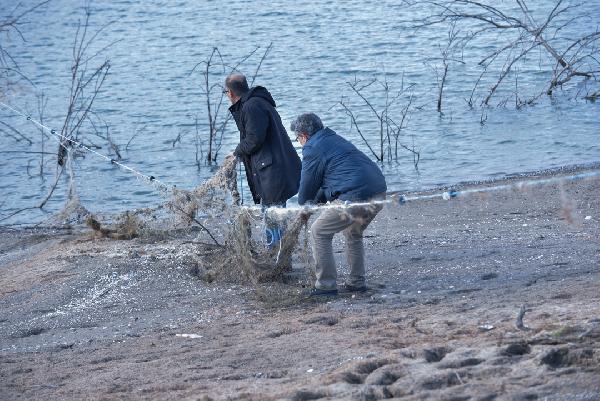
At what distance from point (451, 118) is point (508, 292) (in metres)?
11.2

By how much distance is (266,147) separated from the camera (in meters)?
8.68

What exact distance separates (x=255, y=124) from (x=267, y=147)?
0.88 ft

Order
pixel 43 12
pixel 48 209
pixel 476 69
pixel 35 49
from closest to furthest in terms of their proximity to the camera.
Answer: pixel 48 209 < pixel 476 69 < pixel 35 49 < pixel 43 12

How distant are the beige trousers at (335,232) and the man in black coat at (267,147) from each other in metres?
0.58

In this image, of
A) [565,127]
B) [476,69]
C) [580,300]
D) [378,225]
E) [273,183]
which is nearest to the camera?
[580,300]

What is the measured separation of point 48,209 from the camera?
14867 millimetres

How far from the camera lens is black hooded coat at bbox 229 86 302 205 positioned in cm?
853

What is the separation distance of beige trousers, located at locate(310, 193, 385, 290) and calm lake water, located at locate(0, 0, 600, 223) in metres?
6.58

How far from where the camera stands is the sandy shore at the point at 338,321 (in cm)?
539

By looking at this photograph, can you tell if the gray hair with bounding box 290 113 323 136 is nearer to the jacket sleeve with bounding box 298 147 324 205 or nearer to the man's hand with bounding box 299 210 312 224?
the jacket sleeve with bounding box 298 147 324 205

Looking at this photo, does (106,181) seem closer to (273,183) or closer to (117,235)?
(117,235)

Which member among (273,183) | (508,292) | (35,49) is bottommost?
(508,292)

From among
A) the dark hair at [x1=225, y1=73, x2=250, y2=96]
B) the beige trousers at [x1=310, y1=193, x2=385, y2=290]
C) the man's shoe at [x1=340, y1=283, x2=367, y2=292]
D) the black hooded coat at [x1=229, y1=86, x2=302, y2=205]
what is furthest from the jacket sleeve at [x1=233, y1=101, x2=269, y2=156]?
the man's shoe at [x1=340, y1=283, x2=367, y2=292]

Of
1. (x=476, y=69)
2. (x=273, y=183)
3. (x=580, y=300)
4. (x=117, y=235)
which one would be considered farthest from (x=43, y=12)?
(x=580, y=300)
